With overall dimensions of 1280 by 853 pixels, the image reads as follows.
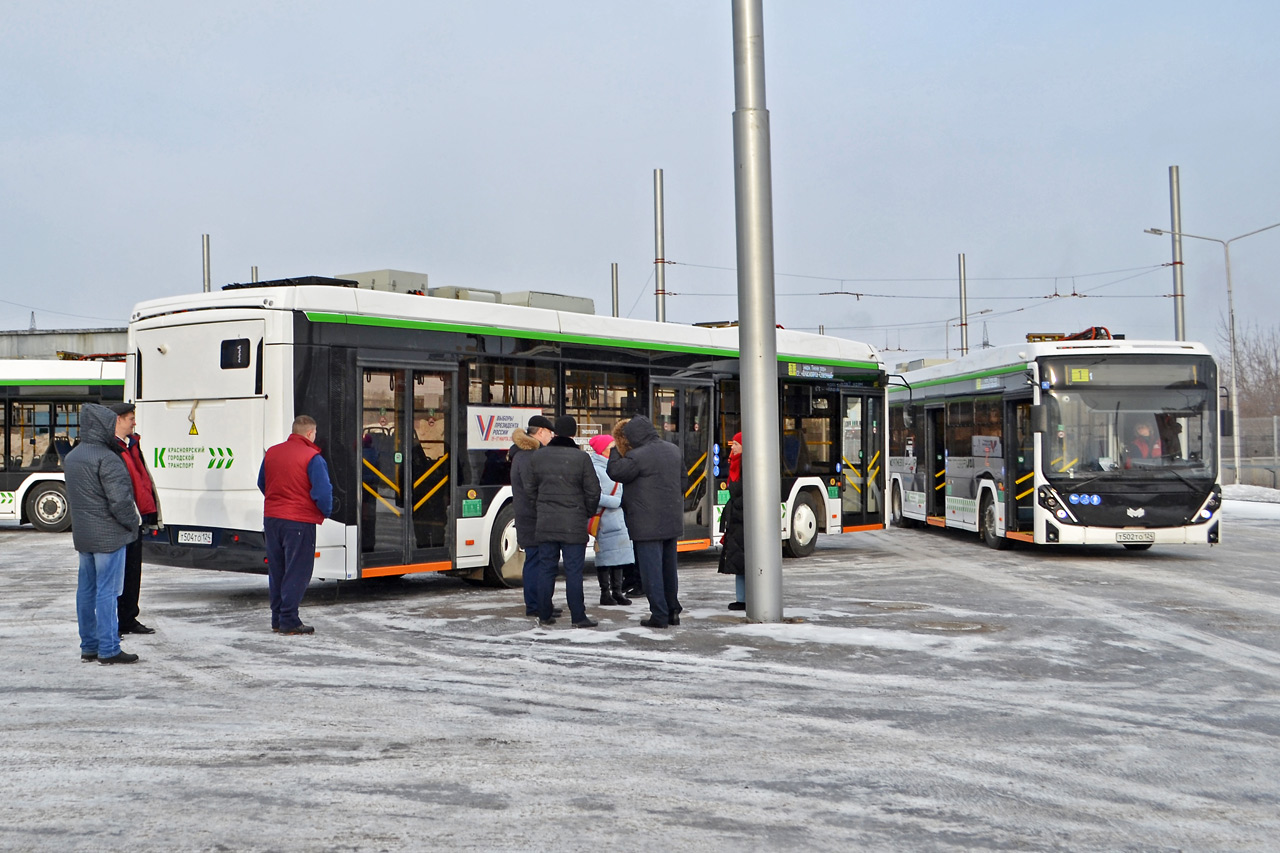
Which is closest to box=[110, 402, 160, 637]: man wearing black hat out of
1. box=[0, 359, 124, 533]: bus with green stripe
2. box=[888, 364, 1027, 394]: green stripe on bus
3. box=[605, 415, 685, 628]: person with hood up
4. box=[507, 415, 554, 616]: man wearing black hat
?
box=[507, 415, 554, 616]: man wearing black hat

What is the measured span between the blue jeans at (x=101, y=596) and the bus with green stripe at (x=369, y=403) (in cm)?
261

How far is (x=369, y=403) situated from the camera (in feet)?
39.6

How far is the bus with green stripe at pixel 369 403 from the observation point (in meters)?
11.6

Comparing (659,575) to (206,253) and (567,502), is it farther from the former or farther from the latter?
(206,253)

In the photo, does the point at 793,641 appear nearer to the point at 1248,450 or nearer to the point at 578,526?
the point at 578,526

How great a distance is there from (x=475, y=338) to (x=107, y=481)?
16.9ft

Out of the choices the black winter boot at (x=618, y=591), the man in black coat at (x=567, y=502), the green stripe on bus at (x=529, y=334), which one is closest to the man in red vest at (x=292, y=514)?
the man in black coat at (x=567, y=502)

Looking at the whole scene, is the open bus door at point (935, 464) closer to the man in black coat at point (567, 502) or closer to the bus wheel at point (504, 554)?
the bus wheel at point (504, 554)

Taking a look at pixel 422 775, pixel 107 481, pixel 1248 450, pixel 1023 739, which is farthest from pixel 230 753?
pixel 1248 450

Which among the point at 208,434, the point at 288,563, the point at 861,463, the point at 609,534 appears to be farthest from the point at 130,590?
the point at 861,463

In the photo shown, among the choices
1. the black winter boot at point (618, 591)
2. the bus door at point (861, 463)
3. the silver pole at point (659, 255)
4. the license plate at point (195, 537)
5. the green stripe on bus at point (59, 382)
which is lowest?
the black winter boot at point (618, 591)

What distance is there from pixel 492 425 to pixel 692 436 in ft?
11.3

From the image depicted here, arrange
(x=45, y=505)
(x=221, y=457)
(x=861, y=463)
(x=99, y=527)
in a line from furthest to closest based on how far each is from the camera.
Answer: (x=45, y=505), (x=861, y=463), (x=221, y=457), (x=99, y=527)

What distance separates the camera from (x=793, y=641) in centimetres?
966
